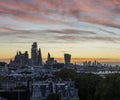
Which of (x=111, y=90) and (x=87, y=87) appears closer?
(x=111, y=90)

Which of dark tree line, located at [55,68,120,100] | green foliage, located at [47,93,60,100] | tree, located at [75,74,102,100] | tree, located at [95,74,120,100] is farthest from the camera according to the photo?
tree, located at [75,74,102,100]

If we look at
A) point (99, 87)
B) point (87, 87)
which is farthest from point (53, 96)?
point (87, 87)

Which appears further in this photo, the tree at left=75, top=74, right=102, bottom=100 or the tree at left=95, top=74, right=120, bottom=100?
the tree at left=75, top=74, right=102, bottom=100

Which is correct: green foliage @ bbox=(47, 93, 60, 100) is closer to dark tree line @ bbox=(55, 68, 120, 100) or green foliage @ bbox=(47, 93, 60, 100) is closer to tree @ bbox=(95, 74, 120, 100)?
dark tree line @ bbox=(55, 68, 120, 100)

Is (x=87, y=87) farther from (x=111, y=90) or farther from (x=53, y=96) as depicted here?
(x=111, y=90)

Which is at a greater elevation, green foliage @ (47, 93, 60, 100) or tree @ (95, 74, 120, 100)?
tree @ (95, 74, 120, 100)

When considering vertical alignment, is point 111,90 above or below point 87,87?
above

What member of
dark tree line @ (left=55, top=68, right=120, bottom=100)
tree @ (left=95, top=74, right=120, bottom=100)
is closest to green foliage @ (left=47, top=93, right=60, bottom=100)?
dark tree line @ (left=55, top=68, right=120, bottom=100)

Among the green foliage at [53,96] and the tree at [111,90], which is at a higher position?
the tree at [111,90]

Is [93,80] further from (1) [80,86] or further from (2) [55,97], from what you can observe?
(2) [55,97]

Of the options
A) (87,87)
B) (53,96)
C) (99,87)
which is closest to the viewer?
(99,87)

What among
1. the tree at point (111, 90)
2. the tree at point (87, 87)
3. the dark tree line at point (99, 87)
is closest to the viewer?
the tree at point (111, 90)

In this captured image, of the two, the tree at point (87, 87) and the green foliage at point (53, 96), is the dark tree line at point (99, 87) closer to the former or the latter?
the tree at point (87, 87)

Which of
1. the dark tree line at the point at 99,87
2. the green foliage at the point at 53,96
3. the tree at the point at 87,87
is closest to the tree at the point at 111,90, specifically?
the dark tree line at the point at 99,87
